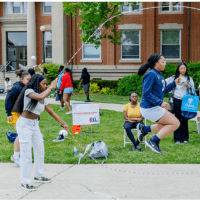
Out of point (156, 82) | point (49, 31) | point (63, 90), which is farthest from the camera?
point (49, 31)

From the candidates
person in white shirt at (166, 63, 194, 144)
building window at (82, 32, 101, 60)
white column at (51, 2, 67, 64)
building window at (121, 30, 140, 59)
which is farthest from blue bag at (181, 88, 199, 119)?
white column at (51, 2, 67, 64)

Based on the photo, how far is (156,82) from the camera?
5766mm

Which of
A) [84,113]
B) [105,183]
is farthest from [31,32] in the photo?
[105,183]

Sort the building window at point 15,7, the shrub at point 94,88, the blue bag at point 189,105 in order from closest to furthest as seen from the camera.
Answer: the blue bag at point 189,105, the shrub at point 94,88, the building window at point 15,7

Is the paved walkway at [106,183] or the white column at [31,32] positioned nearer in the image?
the paved walkway at [106,183]

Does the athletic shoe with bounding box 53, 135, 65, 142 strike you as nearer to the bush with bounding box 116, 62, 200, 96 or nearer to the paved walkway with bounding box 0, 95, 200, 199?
the paved walkway with bounding box 0, 95, 200, 199

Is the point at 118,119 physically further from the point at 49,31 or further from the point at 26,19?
the point at 26,19

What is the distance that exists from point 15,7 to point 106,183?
89.2ft

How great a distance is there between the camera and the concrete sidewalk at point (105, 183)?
454 centimetres

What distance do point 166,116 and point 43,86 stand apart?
225 centimetres

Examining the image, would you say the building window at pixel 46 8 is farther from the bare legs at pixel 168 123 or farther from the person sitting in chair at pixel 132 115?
the bare legs at pixel 168 123

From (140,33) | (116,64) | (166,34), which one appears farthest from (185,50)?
(116,64)

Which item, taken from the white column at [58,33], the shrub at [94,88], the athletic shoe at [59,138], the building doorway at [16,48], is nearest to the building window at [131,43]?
the shrub at [94,88]

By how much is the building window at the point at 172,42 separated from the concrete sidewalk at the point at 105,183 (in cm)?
2042
